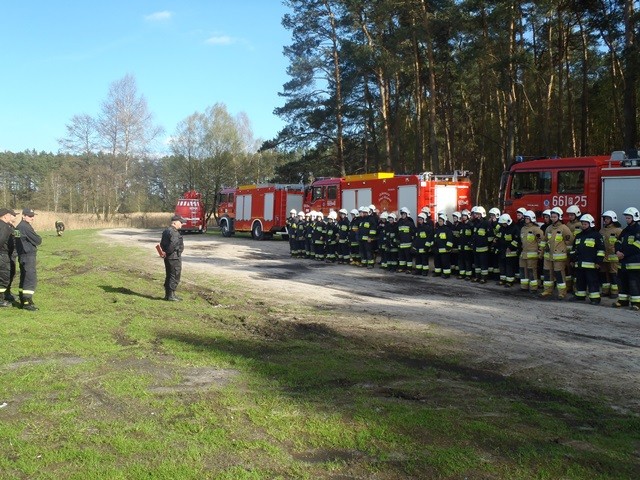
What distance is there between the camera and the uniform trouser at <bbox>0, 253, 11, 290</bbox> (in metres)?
9.65

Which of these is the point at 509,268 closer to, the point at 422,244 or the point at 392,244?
the point at 422,244

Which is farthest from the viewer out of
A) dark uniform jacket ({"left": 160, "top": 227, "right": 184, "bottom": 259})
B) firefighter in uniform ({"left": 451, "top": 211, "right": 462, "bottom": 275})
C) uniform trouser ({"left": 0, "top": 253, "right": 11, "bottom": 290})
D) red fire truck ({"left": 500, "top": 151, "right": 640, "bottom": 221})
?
firefighter in uniform ({"left": 451, "top": 211, "right": 462, "bottom": 275})

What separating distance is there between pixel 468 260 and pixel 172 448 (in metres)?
11.0

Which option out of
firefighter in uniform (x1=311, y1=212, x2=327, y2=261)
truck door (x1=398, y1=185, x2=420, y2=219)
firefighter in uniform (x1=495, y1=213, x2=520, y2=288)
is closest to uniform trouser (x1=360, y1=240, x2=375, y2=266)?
firefighter in uniform (x1=311, y1=212, x2=327, y2=261)

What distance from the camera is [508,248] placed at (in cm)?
1284

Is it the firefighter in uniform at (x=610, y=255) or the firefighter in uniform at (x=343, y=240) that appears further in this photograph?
the firefighter in uniform at (x=343, y=240)

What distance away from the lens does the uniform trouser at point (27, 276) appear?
9312 mm

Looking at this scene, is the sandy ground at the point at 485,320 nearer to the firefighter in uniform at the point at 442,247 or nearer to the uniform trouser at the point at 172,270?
the firefighter in uniform at the point at 442,247

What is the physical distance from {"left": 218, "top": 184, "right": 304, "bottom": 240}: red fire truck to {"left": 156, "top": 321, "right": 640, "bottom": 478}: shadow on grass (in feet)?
64.3

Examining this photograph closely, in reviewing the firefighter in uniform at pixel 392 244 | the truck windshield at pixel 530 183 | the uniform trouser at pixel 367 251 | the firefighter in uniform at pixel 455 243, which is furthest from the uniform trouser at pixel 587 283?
the uniform trouser at pixel 367 251

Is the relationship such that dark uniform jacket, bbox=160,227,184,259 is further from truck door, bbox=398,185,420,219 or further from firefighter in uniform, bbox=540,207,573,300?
truck door, bbox=398,185,420,219

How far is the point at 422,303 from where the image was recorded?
1077 centimetres

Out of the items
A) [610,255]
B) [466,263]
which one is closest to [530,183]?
[466,263]

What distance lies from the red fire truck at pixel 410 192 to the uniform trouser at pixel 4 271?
12.1 m
